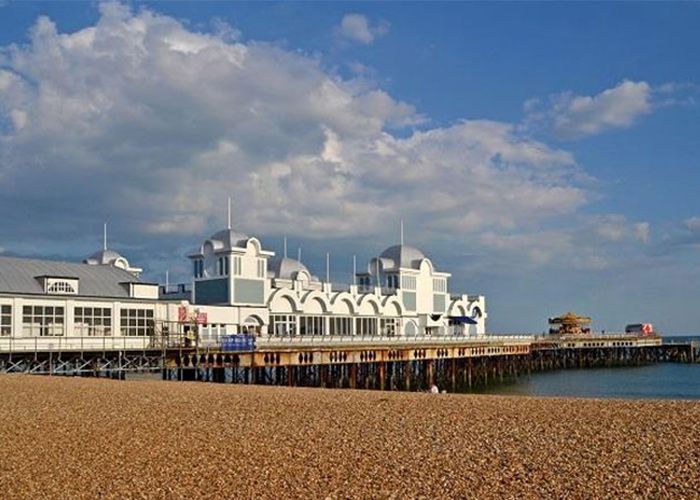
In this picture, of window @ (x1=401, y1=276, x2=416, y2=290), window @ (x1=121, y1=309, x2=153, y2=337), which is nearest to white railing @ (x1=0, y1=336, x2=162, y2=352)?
window @ (x1=121, y1=309, x2=153, y2=337)

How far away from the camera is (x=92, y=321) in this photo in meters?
35.3

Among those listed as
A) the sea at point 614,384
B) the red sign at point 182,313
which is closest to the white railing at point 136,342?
the red sign at point 182,313

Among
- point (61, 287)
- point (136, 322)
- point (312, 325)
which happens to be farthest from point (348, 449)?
point (312, 325)

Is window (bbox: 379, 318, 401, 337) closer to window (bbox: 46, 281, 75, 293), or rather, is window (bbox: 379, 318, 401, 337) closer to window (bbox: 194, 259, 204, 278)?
window (bbox: 194, 259, 204, 278)

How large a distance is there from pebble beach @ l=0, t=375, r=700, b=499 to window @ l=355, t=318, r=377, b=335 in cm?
3786

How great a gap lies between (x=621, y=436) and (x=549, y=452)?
189 centimetres

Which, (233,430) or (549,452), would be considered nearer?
(549,452)

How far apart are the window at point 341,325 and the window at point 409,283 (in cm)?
828

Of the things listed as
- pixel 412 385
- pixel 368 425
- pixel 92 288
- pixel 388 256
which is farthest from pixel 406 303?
pixel 368 425

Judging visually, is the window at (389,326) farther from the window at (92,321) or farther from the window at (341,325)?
the window at (92,321)

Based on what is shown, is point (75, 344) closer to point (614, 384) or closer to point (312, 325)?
point (312, 325)

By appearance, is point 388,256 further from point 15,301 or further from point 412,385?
point 15,301

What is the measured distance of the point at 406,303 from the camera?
62.3 m

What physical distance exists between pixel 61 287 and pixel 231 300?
12.0m
